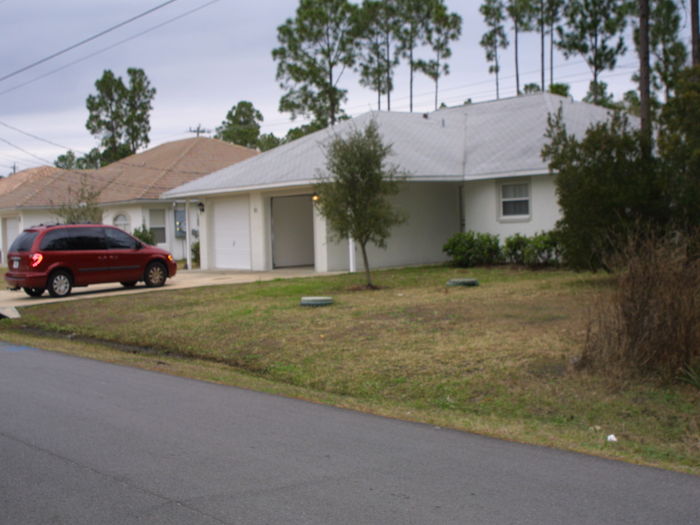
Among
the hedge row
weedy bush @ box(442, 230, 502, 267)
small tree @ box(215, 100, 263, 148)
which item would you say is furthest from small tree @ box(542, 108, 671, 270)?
small tree @ box(215, 100, 263, 148)

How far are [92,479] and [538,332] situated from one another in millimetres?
7219

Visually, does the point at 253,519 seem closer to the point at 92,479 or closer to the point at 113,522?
the point at 113,522

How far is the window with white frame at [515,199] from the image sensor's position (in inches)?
894

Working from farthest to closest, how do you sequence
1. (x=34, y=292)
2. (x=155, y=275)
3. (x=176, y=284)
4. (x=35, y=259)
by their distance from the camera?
(x=176, y=284), (x=155, y=275), (x=34, y=292), (x=35, y=259)

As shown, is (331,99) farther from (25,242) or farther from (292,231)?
(25,242)

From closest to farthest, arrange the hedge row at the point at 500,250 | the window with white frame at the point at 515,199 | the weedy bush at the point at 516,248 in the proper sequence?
the hedge row at the point at 500,250 < the weedy bush at the point at 516,248 < the window with white frame at the point at 515,199

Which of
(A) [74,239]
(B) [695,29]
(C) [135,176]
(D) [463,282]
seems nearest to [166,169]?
(C) [135,176]

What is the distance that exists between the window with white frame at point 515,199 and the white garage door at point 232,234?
8.77m

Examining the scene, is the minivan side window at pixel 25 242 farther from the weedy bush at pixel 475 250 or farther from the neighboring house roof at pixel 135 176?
the neighboring house roof at pixel 135 176

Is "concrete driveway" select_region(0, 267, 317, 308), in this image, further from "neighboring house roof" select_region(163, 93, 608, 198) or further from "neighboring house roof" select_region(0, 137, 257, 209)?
"neighboring house roof" select_region(0, 137, 257, 209)

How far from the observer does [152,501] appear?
4.98 m

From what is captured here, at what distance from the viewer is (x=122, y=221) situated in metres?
35.3

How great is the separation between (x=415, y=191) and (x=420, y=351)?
575 inches

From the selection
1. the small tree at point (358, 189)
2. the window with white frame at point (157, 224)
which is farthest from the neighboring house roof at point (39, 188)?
the small tree at point (358, 189)
